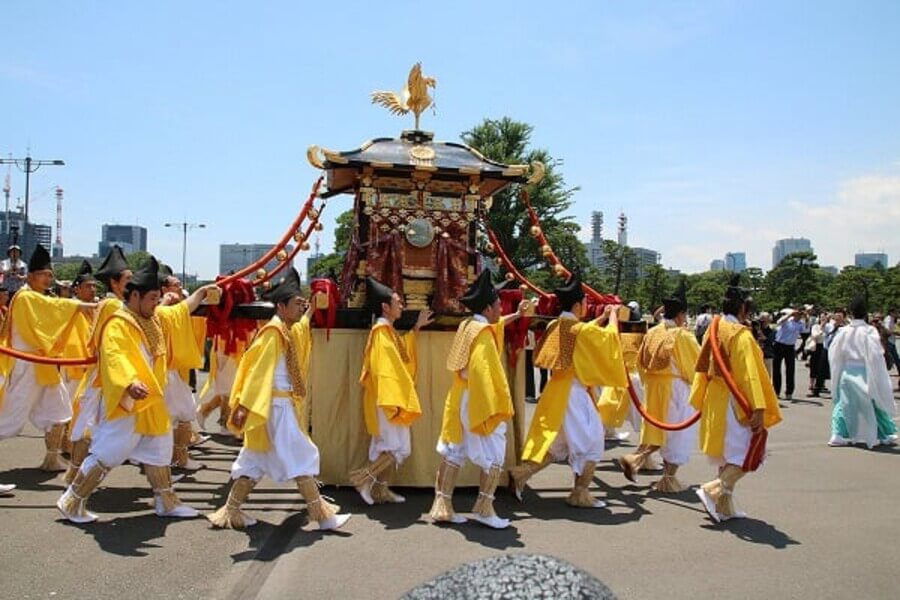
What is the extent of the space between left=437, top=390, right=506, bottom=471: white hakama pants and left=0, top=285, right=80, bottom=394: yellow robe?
4.21 metres

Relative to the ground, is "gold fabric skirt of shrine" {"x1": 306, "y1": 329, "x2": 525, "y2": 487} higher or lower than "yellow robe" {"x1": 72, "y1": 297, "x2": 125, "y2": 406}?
lower

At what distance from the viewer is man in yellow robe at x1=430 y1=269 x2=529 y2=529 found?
19.7 feet

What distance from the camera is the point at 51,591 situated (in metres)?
4.42

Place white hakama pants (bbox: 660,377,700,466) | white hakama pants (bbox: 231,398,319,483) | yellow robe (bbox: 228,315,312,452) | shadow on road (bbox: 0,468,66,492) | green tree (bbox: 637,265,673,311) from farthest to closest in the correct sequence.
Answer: green tree (bbox: 637,265,673,311), white hakama pants (bbox: 660,377,700,466), shadow on road (bbox: 0,468,66,492), white hakama pants (bbox: 231,398,319,483), yellow robe (bbox: 228,315,312,452)

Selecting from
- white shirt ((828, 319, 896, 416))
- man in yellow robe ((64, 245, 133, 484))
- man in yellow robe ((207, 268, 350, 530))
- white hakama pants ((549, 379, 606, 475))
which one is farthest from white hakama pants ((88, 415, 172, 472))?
white shirt ((828, 319, 896, 416))

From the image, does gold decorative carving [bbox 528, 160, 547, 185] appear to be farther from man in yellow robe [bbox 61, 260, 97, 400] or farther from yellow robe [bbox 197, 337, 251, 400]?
man in yellow robe [bbox 61, 260, 97, 400]

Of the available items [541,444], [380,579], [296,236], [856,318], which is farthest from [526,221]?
[380,579]

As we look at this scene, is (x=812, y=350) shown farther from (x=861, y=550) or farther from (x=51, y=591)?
(x=51, y=591)

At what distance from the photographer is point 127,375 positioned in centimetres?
559

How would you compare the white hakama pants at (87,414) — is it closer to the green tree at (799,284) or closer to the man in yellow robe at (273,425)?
the man in yellow robe at (273,425)

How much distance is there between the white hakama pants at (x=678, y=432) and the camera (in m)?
7.58

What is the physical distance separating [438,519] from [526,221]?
20.0 meters

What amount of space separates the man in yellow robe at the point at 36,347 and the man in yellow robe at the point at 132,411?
4.90 feet

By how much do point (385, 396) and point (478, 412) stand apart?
879mm
